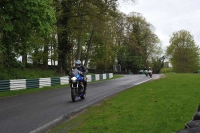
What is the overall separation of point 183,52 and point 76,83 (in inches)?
2674

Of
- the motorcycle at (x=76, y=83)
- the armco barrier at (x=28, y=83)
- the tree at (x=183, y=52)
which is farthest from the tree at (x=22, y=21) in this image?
the tree at (x=183, y=52)

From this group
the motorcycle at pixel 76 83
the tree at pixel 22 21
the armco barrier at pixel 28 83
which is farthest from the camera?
the armco barrier at pixel 28 83

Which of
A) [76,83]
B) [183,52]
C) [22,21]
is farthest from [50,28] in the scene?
[183,52]

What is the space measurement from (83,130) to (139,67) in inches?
2700

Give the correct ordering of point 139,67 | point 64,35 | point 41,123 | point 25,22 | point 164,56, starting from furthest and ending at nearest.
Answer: point 164,56
point 139,67
point 64,35
point 25,22
point 41,123

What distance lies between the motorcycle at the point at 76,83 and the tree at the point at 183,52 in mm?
65299

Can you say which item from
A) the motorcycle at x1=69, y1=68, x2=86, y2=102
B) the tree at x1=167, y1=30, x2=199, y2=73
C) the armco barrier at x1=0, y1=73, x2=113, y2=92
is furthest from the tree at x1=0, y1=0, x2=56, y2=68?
the tree at x1=167, y1=30, x2=199, y2=73

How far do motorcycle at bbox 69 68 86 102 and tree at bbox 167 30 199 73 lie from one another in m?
65.3

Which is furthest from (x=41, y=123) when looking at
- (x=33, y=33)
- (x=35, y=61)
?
(x=35, y=61)

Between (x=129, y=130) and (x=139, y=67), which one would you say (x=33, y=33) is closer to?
(x=129, y=130)

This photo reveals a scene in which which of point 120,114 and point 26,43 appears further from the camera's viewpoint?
Result: point 26,43

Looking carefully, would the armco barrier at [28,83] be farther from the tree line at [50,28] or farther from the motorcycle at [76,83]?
the motorcycle at [76,83]

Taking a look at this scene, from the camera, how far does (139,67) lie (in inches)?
2918

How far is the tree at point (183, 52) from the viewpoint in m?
74.4
